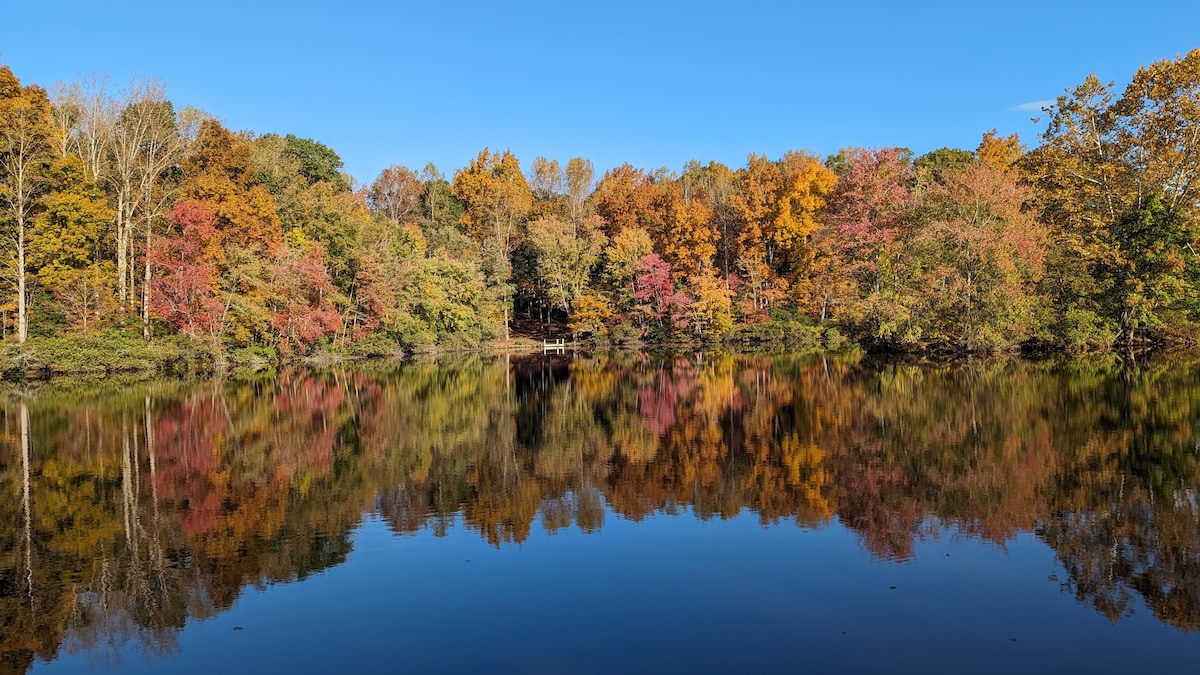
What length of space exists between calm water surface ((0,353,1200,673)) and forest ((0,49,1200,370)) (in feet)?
50.5

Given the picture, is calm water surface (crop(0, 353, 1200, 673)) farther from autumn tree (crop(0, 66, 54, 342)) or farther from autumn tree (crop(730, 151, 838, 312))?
autumn tree (crop(730, 151, 838, 312))

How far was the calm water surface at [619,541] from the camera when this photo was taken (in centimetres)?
642

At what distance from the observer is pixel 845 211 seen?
42.7 m

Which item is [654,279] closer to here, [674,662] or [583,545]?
[583,545]

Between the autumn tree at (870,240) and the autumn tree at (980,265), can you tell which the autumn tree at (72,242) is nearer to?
the autumn tree at (870,240)

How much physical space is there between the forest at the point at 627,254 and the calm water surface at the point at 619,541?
1539 cm

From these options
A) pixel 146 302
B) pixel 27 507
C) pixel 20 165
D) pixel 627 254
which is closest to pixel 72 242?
pixel 20 165

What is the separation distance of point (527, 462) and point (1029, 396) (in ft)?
43.0

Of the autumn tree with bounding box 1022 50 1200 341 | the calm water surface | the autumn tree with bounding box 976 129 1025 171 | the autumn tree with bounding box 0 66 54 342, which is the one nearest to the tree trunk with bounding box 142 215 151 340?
the autumn tree with bounding box 0 66 54 342

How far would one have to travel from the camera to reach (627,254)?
53.2 meters

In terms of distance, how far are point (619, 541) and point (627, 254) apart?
1755 inches

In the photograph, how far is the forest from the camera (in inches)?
1210

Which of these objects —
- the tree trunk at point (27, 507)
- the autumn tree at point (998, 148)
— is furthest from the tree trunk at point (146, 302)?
the autumn tree at point (998, 148)

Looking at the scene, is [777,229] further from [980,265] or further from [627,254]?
[980,265]
